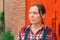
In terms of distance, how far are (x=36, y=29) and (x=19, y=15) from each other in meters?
3.56

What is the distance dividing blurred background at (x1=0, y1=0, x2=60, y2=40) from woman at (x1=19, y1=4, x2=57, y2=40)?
1523mm

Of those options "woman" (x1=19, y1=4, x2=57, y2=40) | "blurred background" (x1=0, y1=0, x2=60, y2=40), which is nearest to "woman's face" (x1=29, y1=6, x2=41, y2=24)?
"woman" (x1=19, y1=4, x2=57, y2=40)

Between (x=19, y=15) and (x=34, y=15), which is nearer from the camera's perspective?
(x=34, y=15)

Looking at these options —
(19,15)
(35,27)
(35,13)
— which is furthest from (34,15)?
(19,15)

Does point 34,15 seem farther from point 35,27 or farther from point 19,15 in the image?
point 19,15

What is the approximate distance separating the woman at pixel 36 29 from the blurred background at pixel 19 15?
152 cm

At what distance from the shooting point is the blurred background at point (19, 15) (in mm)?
4535

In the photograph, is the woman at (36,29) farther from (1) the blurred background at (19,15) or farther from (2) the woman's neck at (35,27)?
(1) the blurred background at (19,15)

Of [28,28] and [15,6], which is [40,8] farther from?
[15,6]

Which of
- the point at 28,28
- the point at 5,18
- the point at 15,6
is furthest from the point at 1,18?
the point at 28,28

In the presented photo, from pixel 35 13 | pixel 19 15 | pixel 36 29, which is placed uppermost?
pixel 35 13

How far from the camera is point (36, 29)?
2.89 metres

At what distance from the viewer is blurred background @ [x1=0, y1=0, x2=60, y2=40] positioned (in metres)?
4.54

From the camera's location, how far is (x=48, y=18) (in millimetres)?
4742
